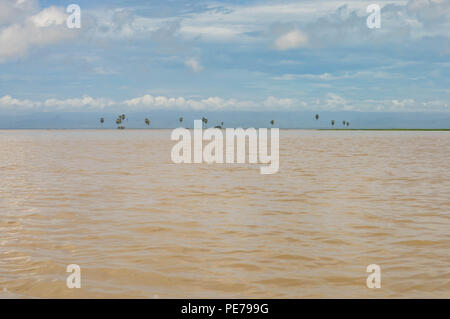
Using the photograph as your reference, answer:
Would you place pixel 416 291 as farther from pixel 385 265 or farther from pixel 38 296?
pixel 38 296

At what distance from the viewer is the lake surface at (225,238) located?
6496 mm

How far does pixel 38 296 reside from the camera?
6156 mm

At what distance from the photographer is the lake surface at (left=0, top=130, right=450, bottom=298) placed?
21.3 ft

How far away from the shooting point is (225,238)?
9.09 meters

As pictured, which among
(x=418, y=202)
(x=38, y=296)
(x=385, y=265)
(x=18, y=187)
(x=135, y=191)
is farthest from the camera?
(x=18, y=187)

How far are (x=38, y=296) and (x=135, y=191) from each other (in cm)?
903

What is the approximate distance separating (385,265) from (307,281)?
1.62 m

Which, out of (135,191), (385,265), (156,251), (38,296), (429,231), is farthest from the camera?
(135,191)

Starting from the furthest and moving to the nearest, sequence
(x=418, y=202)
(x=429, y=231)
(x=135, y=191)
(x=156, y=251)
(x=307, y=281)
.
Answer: (x=135, y=191) < (x=418, y=202) < (x=429, y=231) < (x=156, y=251) < (x=307, y=281)
